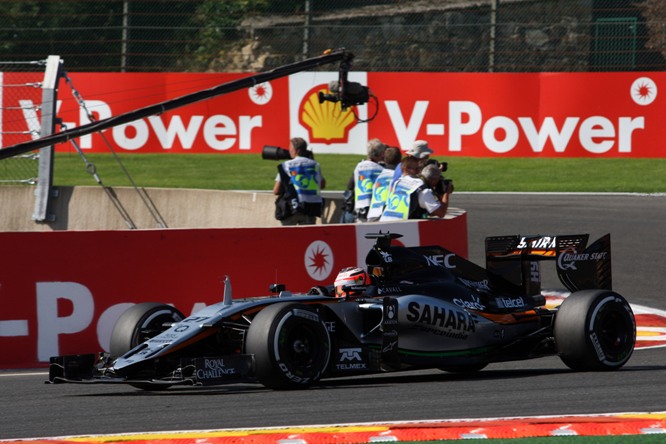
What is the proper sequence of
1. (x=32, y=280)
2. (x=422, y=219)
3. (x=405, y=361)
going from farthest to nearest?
(x=422, y=219), (x=32, y=280), (x=405, y=361)

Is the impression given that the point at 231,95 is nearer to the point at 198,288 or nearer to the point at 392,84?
the point at 392,84

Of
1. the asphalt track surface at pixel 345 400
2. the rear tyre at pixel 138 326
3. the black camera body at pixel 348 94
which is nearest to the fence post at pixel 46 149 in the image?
the black camera body at pixel 348 94

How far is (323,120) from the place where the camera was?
2519 centimetres

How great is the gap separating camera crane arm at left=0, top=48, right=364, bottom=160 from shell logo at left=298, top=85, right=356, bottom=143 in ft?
30.4

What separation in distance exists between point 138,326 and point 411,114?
52.6ft

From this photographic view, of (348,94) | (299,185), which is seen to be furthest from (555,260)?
(348,94)

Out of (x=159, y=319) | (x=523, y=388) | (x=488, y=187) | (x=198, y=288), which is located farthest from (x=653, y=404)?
(x=488, y=187)

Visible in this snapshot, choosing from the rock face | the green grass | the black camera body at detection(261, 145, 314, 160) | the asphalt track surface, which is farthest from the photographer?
the rock face

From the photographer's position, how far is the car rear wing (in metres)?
9.75

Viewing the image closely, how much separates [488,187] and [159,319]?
1397 cm

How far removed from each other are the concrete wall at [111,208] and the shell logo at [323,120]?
24.3ft

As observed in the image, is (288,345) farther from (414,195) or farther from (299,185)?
(299,185)

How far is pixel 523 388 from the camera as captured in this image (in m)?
8.41

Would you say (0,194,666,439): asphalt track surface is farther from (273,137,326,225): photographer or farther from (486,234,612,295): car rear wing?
(273,137,326,225): photographer
